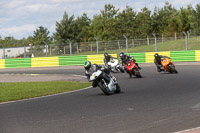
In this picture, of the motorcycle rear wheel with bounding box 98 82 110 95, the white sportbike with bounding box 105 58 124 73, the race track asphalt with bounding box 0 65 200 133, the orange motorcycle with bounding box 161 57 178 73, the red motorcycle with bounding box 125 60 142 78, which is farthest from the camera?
the white sportbike with bounding box 105 58 124 73

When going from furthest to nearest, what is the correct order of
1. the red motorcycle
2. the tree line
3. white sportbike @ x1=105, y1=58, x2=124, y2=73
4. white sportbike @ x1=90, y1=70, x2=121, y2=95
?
the tree line
white sportbike @ x1=105, y1=58, x2=124, y2=73
the red motorcycle
white sportbike @ x1=90, y1=70, x2=121, y2=95

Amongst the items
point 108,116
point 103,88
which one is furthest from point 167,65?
point 108,116

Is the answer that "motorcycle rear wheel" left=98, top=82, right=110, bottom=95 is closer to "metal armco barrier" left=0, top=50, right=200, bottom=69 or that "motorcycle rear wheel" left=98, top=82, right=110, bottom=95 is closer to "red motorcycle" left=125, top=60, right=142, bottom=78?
"red motorcycle" left=125, top=60, right=142, bottom=78

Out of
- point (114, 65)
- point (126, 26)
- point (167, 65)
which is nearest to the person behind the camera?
point (167, 65)

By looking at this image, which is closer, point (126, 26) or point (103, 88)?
point (103, 88)

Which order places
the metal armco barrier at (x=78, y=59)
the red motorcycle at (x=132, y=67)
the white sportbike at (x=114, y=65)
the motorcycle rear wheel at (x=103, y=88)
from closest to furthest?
the motorcycle rear wheel at (x=103, y=88) → the red motorcycle at (x=132, y=67) → the white sportbike at (x=114, y=65) → the metal armco barrier at (x=78, y=59)

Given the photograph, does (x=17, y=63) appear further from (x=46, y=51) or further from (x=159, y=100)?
(x=159, y=100)

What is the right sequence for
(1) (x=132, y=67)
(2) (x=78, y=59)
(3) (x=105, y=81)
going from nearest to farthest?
(3) (x=105, y=81) < (1) (x=132, y=67) < (2) (x=78, y=59)

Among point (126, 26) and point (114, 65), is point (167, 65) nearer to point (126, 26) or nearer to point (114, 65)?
point (114, 65)

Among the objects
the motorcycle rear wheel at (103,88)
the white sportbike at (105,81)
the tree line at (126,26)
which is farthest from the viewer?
the tree line at (126,26)

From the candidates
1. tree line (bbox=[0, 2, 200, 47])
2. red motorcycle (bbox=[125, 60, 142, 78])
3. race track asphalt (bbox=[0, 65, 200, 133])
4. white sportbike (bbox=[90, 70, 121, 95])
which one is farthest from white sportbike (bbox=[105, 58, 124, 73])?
tree line (bbox=[0, 2, 200, 47])

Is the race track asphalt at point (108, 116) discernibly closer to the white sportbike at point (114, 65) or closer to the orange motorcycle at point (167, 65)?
the orange motorcycle at point (167, 65)

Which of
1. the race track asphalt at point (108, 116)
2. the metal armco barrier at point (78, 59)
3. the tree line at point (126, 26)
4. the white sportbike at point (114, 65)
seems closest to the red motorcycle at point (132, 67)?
the white sportbike at point (114, 65)

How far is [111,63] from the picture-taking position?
23609 mm
